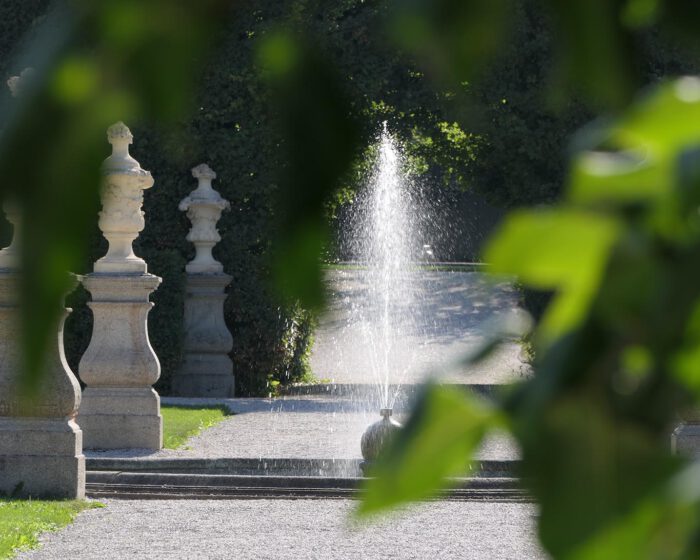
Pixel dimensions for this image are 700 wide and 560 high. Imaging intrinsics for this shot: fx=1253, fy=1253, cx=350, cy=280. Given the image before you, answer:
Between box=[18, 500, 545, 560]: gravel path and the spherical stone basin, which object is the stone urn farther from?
box=[18, 500, 545, 560]: gravel path

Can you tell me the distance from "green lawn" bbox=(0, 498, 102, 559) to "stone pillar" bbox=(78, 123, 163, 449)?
7.39 feet

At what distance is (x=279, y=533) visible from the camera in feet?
24.5

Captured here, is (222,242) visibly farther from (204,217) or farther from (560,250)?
(560,250)

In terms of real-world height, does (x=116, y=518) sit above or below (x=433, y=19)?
below

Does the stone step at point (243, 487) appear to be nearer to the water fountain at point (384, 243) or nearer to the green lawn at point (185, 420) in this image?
the green lawn at point (185, 420)

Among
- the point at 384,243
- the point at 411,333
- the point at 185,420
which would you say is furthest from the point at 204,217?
the point at 411,333

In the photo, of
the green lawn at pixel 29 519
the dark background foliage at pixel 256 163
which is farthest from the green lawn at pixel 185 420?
the green lawn at pixel 29 519

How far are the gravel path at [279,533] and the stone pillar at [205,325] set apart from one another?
697 cm

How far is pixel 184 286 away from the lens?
15305 mm

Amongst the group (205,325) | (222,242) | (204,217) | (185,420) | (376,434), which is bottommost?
(376,434)

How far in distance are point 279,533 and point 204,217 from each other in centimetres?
815

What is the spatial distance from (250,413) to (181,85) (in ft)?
43.2

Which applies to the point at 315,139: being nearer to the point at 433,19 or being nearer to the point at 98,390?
the point at 433,19

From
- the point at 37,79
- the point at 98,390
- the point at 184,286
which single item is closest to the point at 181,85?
the point at 37,79
